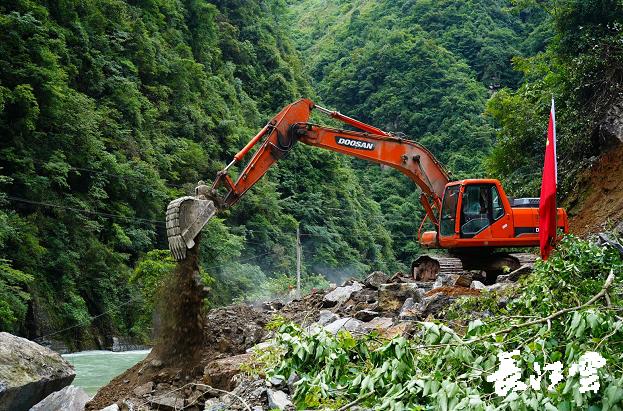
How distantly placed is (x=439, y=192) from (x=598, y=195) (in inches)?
191

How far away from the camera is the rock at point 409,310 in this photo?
8884 millimetres

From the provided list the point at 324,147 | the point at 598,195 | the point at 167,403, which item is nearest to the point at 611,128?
the point at 598,195

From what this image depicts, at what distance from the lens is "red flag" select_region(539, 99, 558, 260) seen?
4809 mm

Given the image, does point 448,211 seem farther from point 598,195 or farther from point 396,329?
point 396,329

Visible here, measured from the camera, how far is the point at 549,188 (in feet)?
16.4

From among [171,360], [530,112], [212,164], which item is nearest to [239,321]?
→ [171,360]

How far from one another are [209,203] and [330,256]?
30.6m

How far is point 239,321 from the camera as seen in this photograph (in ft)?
42.5

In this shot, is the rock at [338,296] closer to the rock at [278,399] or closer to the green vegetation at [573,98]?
the rock at [278,399]

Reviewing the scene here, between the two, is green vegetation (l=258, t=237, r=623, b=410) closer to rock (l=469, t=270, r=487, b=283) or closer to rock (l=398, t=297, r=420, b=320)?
rock (l=398, t=297, r=420, b=320)

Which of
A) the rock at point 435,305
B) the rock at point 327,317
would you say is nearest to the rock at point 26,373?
the rock at point 327,317

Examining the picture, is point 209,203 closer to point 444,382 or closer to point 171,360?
point 171,360

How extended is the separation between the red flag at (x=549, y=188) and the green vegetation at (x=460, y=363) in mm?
870

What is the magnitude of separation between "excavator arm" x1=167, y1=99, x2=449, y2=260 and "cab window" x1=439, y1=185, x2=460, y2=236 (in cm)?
56
